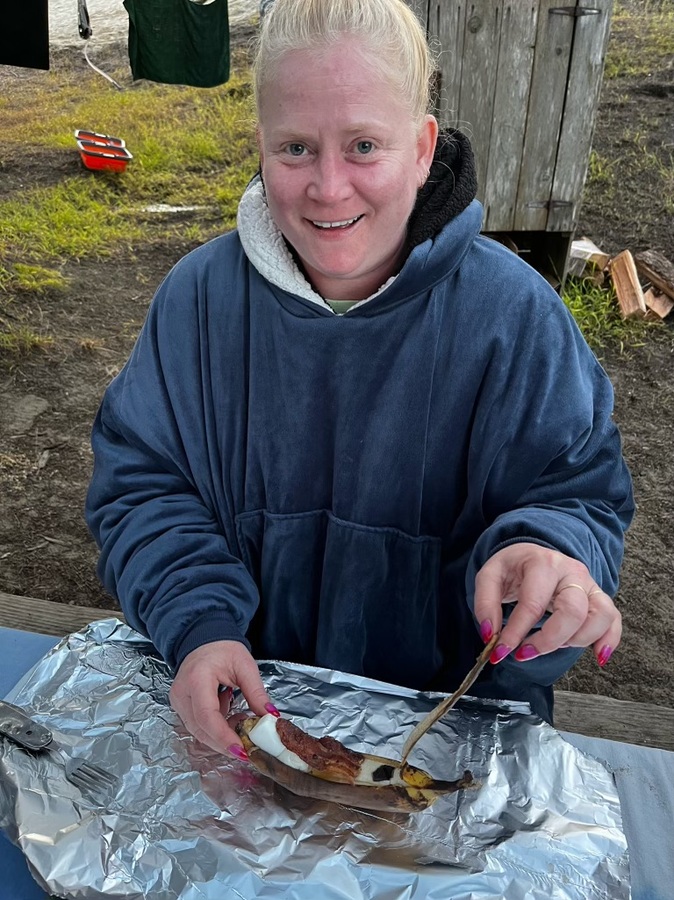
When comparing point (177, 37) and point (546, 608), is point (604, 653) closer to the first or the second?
point (546, 608)

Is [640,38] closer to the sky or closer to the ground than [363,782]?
closer to the sky

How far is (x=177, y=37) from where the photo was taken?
5.74 metres

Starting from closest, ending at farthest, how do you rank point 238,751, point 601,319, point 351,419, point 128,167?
1. point 238,751
2. point 351,419
3. point 601,319
4. point 128,167

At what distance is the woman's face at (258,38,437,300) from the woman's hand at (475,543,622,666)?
545 millimetres

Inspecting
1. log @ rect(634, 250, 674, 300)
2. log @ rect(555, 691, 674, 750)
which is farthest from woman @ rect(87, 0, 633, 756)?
log @ rect(634, 250, 674, 300)

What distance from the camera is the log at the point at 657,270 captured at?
4164 mm

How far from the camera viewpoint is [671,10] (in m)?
7.39

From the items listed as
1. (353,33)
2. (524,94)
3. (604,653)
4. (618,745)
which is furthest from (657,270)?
(604,653)

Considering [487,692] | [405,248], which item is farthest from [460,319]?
[487,692]

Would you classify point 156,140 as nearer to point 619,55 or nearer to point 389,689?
point 619,55

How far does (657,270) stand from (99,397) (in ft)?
Answer: 9.64

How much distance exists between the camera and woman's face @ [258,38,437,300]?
3.70 ft

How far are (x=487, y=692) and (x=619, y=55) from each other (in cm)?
667

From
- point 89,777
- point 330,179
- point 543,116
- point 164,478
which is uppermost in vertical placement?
point 330,179
